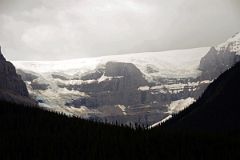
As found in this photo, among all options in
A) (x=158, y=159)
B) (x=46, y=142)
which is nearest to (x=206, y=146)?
(x=158, y=159)

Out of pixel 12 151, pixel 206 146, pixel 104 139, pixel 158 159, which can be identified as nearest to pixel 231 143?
pixel 206 146

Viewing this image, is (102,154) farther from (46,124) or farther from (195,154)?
(46,124)

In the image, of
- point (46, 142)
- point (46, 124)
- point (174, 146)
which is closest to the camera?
point (174, 146)

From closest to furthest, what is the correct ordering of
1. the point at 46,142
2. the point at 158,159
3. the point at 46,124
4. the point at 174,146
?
the point at 158,159 < the point at 174,146 < the point at 46,142 < the point at 46,124

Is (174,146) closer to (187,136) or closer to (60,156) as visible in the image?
(187,136)

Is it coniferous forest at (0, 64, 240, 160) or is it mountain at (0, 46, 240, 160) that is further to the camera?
mountain at (0, 46, 240, 160)

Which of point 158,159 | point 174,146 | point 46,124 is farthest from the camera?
point 46,124

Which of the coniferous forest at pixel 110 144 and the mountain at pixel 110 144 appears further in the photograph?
the mountain at pixel 110 144

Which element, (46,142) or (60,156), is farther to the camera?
(46,142)

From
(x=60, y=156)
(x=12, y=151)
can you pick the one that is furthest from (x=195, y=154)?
(x=12, y=151)
